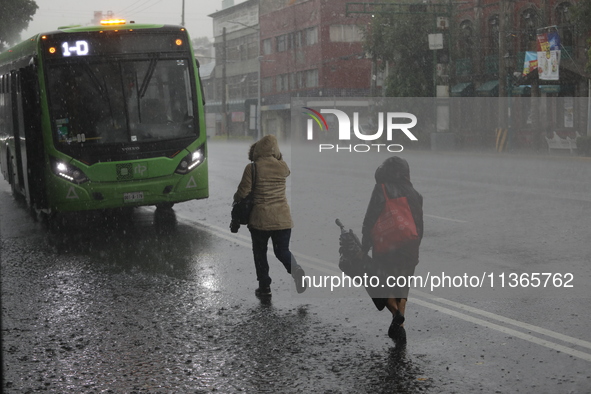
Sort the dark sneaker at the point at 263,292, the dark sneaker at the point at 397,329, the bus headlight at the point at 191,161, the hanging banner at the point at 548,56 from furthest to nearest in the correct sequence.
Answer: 1. the hanging banner at the point at 548,56
2. the bus headlight at the point at 191,161
3. the dark sneaker at the point at 263,292
4. the dark sneaker at the point at 397,329

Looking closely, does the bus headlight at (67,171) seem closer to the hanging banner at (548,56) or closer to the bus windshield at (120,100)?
the bus windshield at (120,100)

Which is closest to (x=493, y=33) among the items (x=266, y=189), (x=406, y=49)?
(x=406, y=49)

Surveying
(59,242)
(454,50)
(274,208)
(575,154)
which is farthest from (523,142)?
(274,208)

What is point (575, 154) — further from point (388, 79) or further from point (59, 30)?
point (59, 30)

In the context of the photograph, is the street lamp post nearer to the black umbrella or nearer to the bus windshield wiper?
the bus windshield wiper

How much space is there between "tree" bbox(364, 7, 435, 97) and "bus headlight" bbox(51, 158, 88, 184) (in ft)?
106

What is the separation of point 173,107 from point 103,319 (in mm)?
5796

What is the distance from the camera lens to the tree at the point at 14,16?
36438 millimetres

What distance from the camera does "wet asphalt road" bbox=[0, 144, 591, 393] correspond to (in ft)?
16.9

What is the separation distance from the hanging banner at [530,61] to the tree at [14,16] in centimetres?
2177

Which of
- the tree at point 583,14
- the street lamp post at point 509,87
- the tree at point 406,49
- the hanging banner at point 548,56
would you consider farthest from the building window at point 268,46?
the tree at point 583,14

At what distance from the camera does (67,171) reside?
11.6 meters

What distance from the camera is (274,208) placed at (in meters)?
7.52

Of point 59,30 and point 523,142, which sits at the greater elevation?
point 59,30
